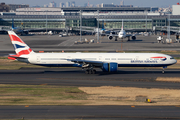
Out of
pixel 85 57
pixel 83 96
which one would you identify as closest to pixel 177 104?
pixel 83 96

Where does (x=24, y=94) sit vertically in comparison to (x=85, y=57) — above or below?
below

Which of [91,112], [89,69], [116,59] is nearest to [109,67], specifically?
[116,59]

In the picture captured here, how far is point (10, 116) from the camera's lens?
2588 cm

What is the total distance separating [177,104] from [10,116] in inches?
772

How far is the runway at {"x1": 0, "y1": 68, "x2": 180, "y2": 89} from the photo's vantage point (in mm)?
42500

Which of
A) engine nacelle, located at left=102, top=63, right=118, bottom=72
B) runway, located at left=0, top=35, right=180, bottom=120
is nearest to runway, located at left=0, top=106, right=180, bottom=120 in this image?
runway, located at left=0, top=35, right=180, bottom=120

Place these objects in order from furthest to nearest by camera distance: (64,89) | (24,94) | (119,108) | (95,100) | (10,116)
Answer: (64,89) < (24,94) < (95,100) < (119,108) < (10,116)

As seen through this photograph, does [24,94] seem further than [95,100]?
Yes

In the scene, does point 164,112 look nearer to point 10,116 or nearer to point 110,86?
point 110,86

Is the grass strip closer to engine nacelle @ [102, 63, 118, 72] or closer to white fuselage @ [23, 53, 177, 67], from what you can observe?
white fuselage @ [23, 53, 177, 67]

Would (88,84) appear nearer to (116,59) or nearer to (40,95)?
(40,95)

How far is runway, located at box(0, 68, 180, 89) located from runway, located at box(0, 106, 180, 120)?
12496 mm

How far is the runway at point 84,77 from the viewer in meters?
42.5

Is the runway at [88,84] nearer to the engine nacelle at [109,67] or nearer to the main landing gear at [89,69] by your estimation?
the main landing gear at [89,69]
